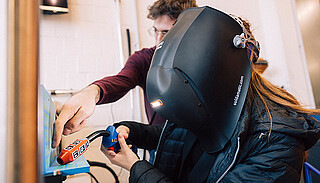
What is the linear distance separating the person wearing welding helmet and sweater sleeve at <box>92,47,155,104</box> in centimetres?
31

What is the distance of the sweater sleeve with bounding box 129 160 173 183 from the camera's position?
2.45 ft

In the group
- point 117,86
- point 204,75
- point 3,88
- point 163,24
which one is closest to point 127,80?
point 117,86

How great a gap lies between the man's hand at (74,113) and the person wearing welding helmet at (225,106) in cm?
16

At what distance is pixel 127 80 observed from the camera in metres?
1.23

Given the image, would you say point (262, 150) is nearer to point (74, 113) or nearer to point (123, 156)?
point (123, 156)

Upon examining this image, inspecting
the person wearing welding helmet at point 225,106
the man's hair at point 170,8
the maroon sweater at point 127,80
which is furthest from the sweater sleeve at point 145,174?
the man's hair at point 170,8

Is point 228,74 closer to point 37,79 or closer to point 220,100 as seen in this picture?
point 220,100

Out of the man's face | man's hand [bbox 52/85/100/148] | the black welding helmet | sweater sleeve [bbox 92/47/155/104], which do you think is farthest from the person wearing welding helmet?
the man's face

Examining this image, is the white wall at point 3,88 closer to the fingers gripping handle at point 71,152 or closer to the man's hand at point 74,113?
the fingers gripping handle at point 71,152

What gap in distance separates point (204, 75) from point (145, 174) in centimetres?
37

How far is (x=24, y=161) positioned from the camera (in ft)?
0.43

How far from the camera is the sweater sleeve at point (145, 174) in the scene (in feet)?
2.45

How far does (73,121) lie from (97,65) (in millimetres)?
1174

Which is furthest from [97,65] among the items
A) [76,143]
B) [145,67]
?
[76,143]
